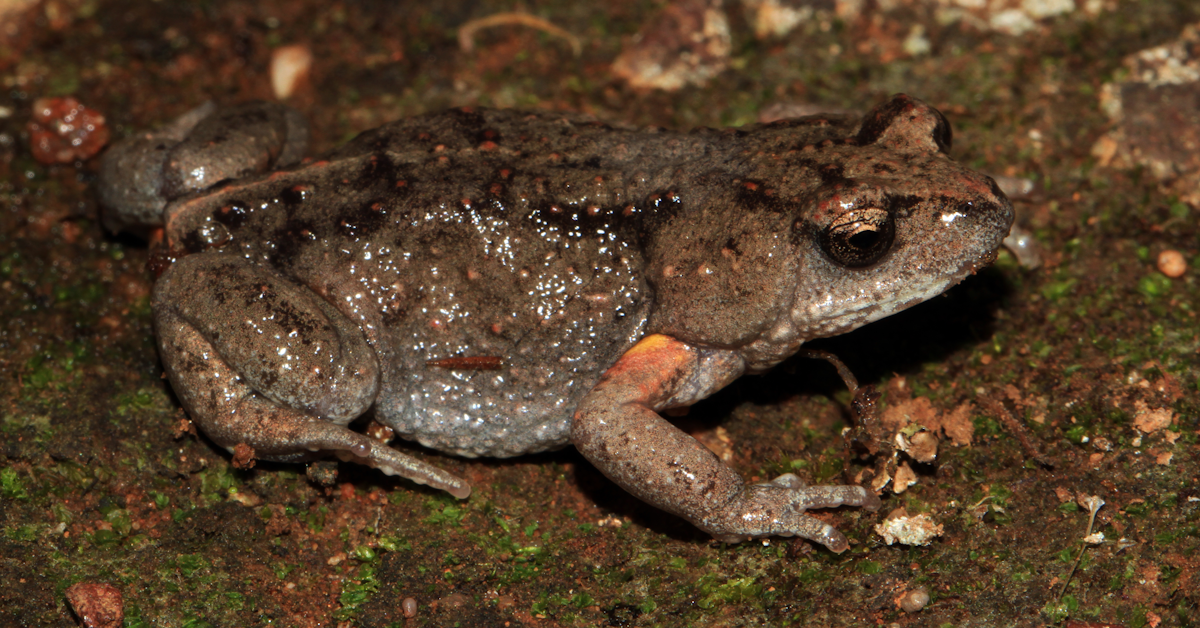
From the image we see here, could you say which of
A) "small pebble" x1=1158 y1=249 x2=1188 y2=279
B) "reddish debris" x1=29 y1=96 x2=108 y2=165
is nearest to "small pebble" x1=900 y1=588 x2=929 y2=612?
"small pebble" x1=1158 y1=249 x2=1188 y2=279

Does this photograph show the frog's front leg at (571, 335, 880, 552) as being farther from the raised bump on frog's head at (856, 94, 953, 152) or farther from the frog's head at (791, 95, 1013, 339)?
the raised bump on frog's head at (856, 94, 953, 152)

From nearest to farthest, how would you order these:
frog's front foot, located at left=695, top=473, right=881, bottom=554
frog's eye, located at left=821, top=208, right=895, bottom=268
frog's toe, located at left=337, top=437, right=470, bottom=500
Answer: frog's eye, located at left=821, top=208, right=895, bottom=268, frog's front foot, located at left=695, top=473, right=881, bottom=554, frog's toe, located at left=337, top=437, right=470, bottom=500

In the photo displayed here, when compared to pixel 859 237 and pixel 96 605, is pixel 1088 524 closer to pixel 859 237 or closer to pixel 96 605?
pixel 859 237

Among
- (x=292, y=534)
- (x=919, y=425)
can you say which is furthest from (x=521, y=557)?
(x=919, y=425)

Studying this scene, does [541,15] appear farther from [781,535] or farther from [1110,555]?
[1110,555]

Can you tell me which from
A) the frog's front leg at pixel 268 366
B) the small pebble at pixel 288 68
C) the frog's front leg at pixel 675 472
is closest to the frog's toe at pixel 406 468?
the frog's front leg at pixel 268 366

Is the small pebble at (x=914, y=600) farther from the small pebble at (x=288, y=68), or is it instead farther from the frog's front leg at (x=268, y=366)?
the small pebble at (x=288, y=68)
